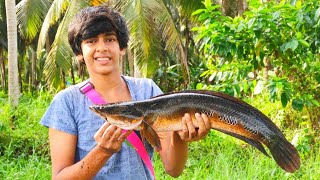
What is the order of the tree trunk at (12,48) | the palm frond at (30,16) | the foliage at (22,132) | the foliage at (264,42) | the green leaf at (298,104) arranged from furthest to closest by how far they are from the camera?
the palm frond at (30,16), the tree trunk at (12,48), the foliage at (22,132), the green leaf at (298,104), the foliage at (264,42)

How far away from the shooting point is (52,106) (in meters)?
2.19

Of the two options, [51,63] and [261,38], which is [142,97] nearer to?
[261,38]

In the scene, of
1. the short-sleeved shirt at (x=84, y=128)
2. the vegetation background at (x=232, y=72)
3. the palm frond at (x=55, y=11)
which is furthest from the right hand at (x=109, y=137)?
the palm frond at (x=55, y=11)

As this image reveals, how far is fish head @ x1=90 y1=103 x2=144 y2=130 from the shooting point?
202 cm

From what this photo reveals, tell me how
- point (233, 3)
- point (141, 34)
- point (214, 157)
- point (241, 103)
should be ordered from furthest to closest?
point (233, 3) < point (141, 34) < point (214, 157) < point (241, 103)

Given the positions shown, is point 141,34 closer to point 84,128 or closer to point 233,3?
point 233,3

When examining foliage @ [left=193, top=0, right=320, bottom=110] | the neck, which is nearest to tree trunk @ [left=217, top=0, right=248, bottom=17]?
foliage @ [left=193, top=0, right=320, bottom=110]

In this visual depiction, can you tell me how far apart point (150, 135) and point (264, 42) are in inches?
126

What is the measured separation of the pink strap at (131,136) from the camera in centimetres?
215

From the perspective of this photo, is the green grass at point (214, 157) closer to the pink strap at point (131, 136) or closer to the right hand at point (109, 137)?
the pink strap at point (131, 136)

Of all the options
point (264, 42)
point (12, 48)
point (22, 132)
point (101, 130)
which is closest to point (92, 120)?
point (101, 130)

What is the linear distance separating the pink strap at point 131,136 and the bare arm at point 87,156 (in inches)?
3.9

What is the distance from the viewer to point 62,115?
213 cm

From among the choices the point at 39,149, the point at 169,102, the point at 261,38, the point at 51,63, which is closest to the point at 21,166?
the point at 39,149
